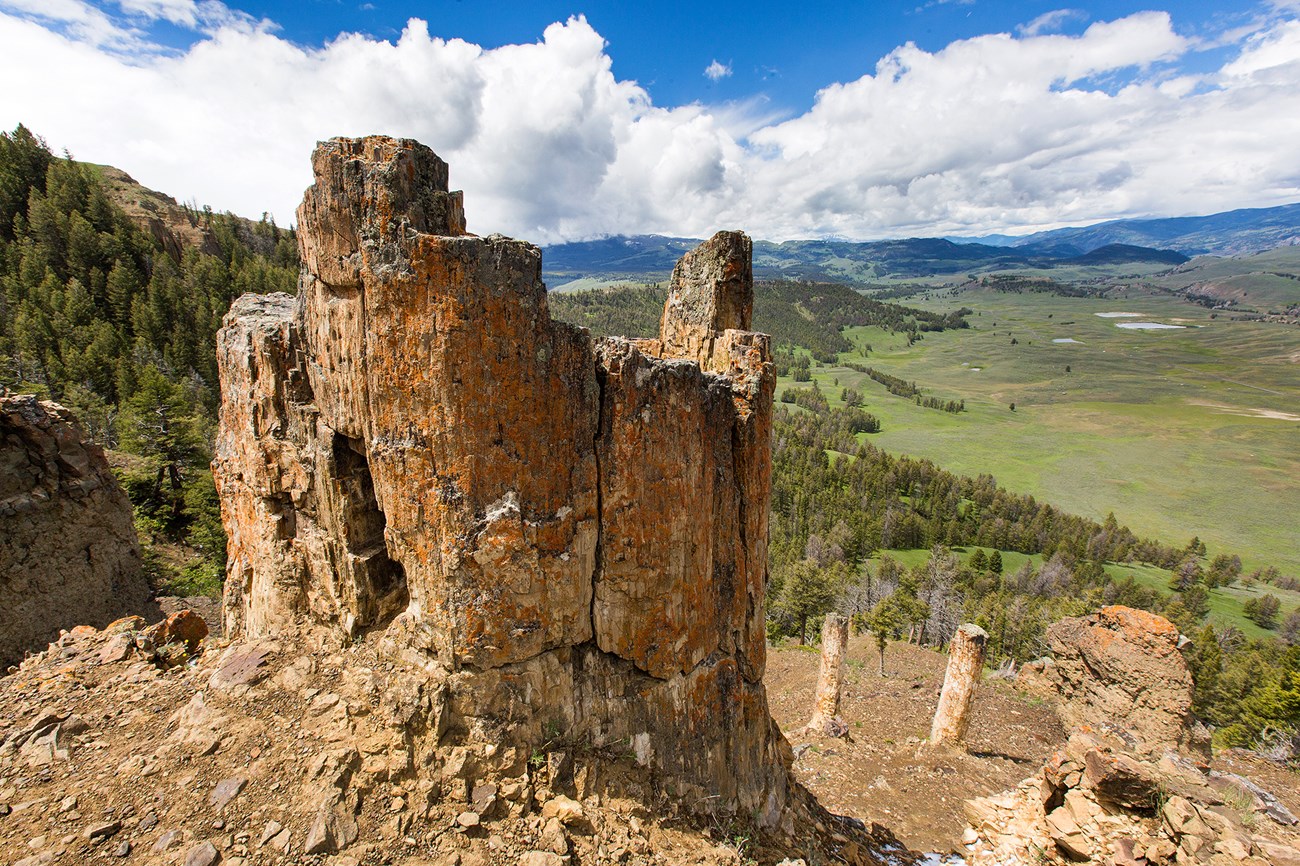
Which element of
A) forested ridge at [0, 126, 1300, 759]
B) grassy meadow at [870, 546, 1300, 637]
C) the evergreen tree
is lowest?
grassy meadow at [870, 546, 1300, 637]

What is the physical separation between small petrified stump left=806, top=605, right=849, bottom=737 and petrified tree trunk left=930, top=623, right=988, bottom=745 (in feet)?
12.8

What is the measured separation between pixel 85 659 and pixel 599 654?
353 inches

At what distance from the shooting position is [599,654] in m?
8.66

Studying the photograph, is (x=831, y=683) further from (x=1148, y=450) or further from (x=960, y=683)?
(x=1148, y=450)

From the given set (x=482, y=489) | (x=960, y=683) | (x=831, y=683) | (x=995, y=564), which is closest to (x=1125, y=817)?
(x=960, y=683)

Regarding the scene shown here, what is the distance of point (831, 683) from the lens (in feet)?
A: 77.9

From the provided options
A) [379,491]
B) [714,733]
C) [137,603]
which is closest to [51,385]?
[137,603]

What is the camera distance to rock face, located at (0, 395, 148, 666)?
17031mm

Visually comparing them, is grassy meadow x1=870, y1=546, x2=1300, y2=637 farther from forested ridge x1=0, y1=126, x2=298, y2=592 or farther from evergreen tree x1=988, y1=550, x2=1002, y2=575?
forested ridge x1=0, y1=126, x2=298, y2=592

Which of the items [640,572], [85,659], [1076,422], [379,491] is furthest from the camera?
[1076,422]

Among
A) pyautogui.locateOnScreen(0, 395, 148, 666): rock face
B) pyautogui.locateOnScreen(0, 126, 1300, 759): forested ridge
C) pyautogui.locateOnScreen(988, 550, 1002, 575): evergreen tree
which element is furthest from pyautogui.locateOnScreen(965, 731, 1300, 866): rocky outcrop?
pyautogui.locateOnScreen(988, 550, 1002, 575): evergreen tree

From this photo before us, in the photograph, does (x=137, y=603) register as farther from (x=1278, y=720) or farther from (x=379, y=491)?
(x=1278, y=720)

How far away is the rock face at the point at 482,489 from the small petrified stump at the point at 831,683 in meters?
15.0

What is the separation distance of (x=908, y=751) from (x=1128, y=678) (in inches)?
340
